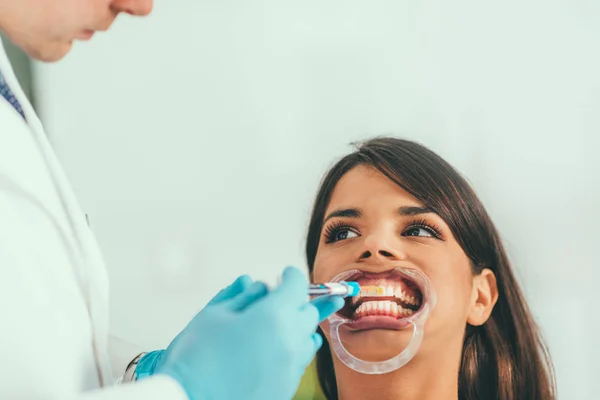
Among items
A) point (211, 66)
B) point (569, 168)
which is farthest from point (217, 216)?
point (569, 168)

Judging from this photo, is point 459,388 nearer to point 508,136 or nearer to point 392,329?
point 392,329

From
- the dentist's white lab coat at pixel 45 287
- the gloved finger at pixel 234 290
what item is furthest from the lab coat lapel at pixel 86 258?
the gloved finger at pixel 234 290

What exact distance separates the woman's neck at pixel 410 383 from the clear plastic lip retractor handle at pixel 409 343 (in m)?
0.03

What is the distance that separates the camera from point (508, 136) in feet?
4.00

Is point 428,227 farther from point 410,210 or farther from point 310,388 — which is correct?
point 310,388

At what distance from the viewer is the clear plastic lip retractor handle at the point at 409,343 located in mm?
1059

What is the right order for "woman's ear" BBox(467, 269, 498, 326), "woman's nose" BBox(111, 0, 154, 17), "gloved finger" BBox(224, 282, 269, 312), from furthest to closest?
"woman's ear" BBox(467, 269, 498, 326)
"woman's nose" BBox(111, 0, 154, 17)
"gloved finger" BBox(224, 282, 269, 312)

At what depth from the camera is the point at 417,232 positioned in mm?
1127

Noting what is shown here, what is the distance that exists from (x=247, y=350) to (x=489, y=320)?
0.68 metres

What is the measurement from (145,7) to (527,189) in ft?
2.41

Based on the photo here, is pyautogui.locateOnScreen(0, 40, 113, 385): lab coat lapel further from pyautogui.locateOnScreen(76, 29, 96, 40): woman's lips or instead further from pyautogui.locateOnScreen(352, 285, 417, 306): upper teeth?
pyautogui.locateOnScreen(352, 285, 417, 306): upper teeth

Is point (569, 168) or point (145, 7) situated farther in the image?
point (569, 168)

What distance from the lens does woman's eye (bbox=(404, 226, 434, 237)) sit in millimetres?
1123

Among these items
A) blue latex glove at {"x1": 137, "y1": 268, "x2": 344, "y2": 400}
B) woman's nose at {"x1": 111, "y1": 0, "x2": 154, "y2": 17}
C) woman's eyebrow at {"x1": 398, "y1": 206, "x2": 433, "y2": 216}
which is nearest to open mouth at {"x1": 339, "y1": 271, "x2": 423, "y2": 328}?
woman's eyebrow at {"x1": 398, "y1": 206, "x2": 433, "y2": 216}
